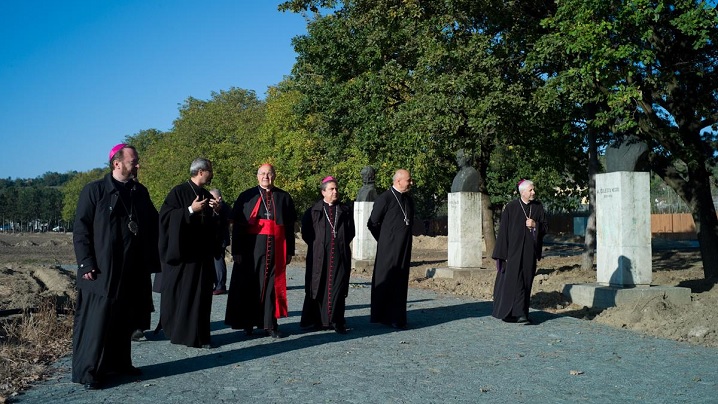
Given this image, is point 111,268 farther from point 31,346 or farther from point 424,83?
point 424,83

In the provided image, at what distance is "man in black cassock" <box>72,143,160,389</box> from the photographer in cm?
646

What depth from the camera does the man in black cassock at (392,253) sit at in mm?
10117

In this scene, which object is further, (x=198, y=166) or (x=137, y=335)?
(x=137, y=335)

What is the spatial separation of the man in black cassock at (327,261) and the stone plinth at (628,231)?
4.96 m

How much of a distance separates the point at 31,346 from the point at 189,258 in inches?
82.6

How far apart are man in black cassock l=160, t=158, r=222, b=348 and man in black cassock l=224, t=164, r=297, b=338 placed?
0.85 metres

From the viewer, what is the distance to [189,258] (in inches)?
325

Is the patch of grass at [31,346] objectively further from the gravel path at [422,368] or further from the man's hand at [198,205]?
the man's hand at [198,205]

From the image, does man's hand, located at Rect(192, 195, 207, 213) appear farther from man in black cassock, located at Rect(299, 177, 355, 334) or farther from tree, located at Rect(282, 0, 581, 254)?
tree, located at Rect(282, 0, 581, 254)

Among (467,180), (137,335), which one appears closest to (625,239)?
(467,180)

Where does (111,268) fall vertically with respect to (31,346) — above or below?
above

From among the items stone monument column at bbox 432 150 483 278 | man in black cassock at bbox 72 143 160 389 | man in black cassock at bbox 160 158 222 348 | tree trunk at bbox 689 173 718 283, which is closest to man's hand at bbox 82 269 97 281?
man in black cassock at bbox 72 143 160 389

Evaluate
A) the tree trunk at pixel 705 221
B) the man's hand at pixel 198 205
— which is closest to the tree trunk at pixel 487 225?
the tree trunk at pixel 705 221

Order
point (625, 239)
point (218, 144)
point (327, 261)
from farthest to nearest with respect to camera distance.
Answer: point (218, 144), point (625, 239), point (327, 261)
